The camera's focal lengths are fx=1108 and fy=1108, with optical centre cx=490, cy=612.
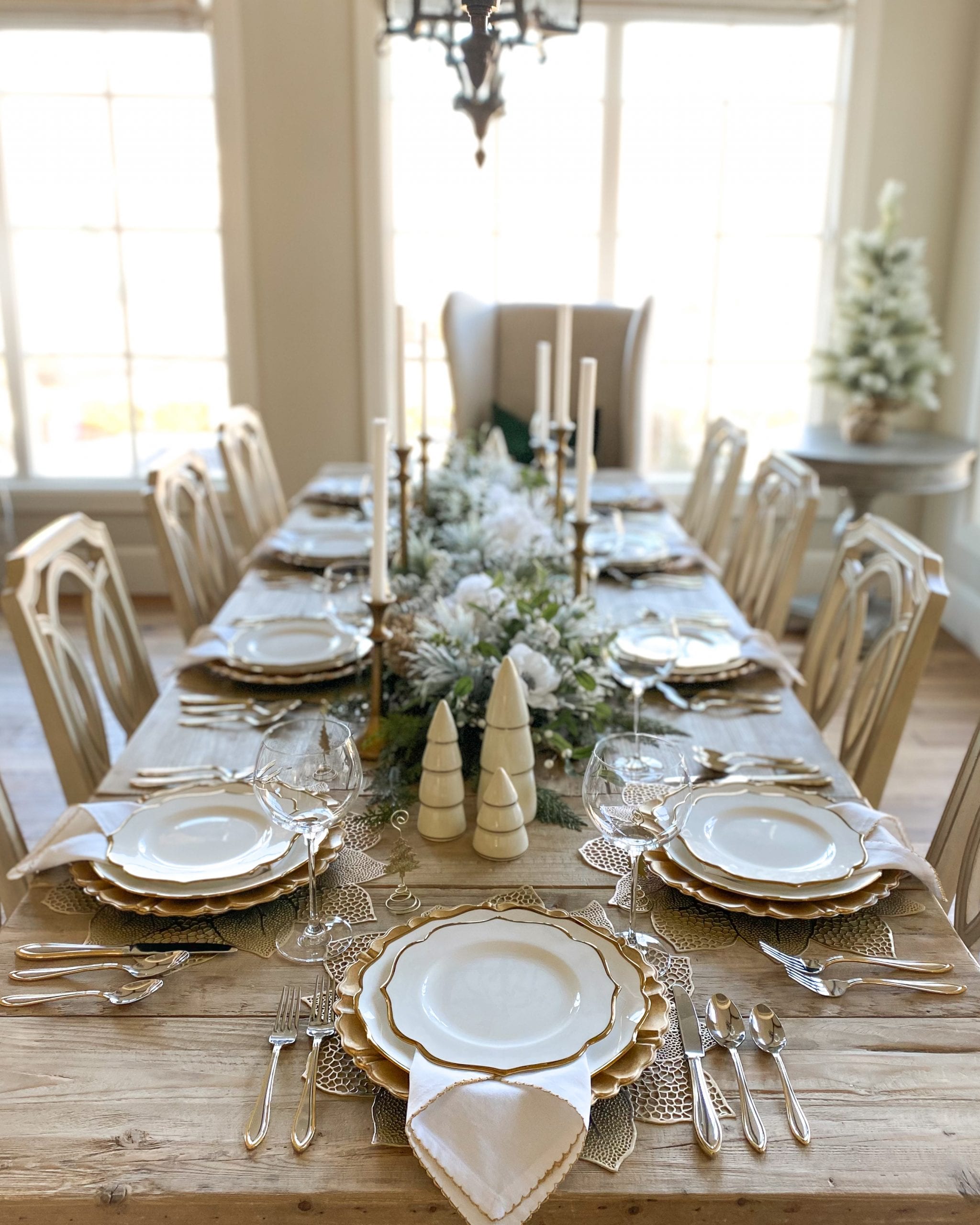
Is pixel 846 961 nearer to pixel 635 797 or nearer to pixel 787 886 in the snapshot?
pixel 787 886

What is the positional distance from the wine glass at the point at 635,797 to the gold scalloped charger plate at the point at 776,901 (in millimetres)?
80

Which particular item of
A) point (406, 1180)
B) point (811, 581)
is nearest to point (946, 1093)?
point (406, 1180)

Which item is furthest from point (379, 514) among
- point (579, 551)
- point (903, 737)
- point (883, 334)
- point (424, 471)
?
point (883, 334)

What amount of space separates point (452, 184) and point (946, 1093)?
148 inches

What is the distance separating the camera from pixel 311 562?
2285 millimetres

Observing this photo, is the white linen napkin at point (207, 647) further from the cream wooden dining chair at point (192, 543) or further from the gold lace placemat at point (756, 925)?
the gold lace placemat at point (756, 925)

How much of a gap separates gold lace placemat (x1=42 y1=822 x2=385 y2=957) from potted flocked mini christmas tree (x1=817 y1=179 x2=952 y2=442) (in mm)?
3075

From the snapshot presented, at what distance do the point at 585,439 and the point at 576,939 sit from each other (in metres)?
0.92

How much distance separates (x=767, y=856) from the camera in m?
1.16

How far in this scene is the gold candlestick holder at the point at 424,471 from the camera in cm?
233

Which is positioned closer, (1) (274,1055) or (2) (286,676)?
(1) (274,1055)

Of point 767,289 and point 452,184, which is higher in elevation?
point 452,184

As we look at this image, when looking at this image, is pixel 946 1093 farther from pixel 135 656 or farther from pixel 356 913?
pixel 135 656

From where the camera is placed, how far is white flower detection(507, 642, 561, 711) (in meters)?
1.34
